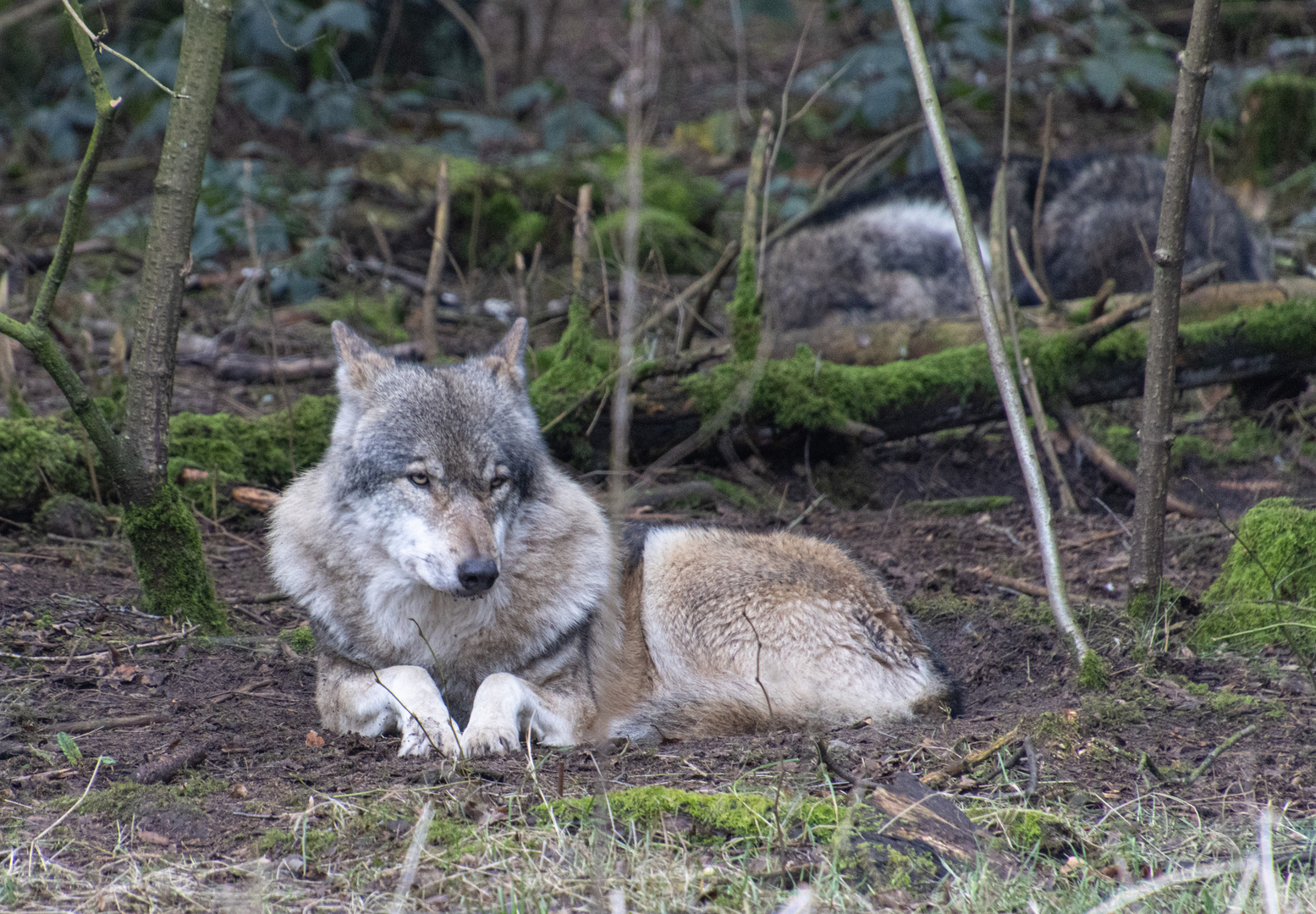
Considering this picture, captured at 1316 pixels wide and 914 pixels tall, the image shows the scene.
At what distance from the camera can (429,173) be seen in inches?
448

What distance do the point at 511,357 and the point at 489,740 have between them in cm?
155

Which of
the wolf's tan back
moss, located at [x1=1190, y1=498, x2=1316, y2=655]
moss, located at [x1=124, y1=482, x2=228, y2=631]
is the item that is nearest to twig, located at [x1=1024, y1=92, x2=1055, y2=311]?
moss, located at [x1=1190, y1=498, x2=1316, y2=655]

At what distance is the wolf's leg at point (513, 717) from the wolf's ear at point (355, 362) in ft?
4.10

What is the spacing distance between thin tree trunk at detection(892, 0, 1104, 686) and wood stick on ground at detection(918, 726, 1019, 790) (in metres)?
0.64

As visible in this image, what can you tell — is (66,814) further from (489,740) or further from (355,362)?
(355,362)

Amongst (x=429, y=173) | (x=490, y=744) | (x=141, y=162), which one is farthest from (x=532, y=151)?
(x=490, y=744)

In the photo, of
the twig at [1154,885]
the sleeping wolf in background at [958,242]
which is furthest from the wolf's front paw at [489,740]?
the sleeping wolf in background at [958,242]

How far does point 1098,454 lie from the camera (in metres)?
6.58

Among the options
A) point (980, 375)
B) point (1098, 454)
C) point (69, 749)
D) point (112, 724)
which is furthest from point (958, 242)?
point (69, 749)

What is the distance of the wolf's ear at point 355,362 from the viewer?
4.08 m

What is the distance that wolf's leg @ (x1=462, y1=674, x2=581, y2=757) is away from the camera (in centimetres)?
350

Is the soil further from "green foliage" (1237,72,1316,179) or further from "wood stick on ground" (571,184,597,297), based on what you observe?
"green foliage" (1237,72,1316,179)

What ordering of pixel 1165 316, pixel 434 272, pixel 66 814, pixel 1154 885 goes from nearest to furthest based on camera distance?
pixel 1154 885, pixel 66 814, pixel 1165 316, pixel 434 272

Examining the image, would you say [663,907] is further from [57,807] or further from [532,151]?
[532,151]
